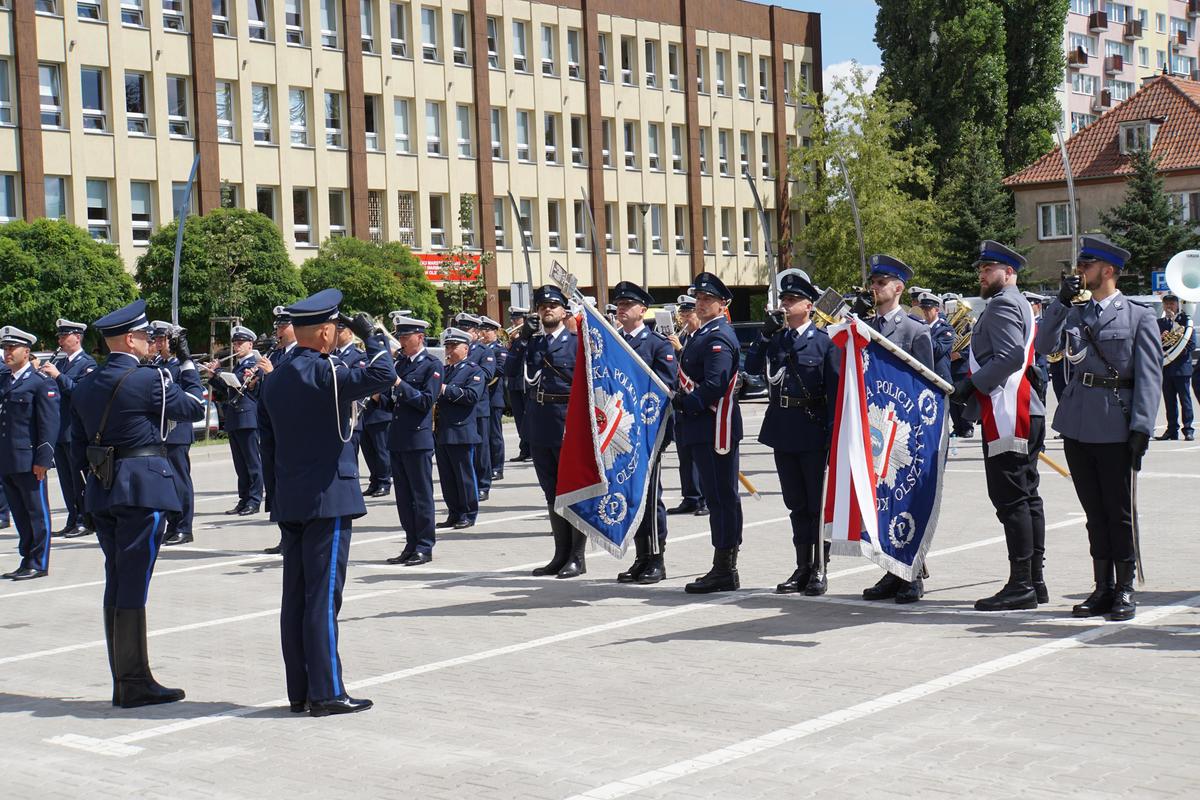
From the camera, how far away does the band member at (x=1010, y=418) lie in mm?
9664

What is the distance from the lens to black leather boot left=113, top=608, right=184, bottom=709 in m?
8.09

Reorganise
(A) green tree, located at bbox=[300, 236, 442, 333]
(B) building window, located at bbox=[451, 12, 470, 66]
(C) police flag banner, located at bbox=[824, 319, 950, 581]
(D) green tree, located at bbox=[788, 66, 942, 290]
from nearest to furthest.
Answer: (C) police flag banner, located at bbox=[824, 319, 950, 581] → (A) green tree, located at bbox=[300, 236, 442, 333] → (B) building window, located at bbox=[451, 12, 470, 66] → (D) green tree, located at bbox=[788, 66, 942, 290]

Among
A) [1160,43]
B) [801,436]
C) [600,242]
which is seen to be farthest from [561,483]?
[1160,43]

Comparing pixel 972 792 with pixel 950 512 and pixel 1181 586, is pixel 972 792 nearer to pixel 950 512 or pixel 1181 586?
pixel 1181 586

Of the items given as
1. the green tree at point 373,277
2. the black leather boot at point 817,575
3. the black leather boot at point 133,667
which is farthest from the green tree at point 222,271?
the black leather boot at point 133,667

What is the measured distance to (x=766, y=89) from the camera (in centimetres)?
7081

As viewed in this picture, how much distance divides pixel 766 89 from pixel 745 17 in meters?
3.37

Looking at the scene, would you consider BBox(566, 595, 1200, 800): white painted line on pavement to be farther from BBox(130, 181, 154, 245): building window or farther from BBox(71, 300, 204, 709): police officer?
BBox(130, 181, 154, 245): building window

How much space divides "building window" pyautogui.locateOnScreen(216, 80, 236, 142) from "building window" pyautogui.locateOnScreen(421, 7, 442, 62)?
8.04 meters

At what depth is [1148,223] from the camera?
58938mm

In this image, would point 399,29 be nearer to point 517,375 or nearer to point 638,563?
point 517,375

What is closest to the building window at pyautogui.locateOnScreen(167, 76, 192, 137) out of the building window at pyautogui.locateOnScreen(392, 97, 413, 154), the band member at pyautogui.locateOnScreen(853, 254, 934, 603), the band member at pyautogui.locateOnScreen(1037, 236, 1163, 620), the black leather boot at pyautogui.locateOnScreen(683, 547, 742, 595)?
the building window at pyautogui.locateOnScreen(392, 97, 413, 154)

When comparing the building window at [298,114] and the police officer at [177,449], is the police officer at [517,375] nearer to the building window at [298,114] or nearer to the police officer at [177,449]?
the police officer at [177,449]

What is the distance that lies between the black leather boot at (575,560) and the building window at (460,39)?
4693 centimetres
